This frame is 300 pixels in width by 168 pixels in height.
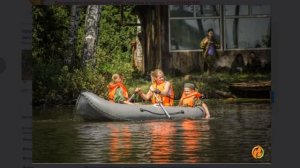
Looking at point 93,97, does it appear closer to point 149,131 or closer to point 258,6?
point 149,131

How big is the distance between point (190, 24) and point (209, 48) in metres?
0.37

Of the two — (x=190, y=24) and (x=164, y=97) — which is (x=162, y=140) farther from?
(x=190, y=24)

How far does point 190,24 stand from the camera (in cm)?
2508

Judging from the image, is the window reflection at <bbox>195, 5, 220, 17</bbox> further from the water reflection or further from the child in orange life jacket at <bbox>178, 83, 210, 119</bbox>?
the water reflection

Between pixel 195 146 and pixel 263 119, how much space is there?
0.91m

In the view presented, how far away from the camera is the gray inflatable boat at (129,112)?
25.3 meters

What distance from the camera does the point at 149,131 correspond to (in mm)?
25062

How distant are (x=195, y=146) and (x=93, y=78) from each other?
1531 mm

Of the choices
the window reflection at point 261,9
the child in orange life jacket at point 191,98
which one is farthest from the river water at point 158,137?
the window reflection at point 261,9

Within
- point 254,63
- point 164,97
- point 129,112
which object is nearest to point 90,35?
point 129,112

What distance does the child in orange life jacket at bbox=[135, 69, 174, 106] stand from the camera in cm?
2519

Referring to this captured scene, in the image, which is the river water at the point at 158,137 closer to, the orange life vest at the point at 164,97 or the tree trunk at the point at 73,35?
the orange life vest at the point at 164,97

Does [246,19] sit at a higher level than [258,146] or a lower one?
higher

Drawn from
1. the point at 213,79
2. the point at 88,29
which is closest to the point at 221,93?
Result: the point at 213,79
